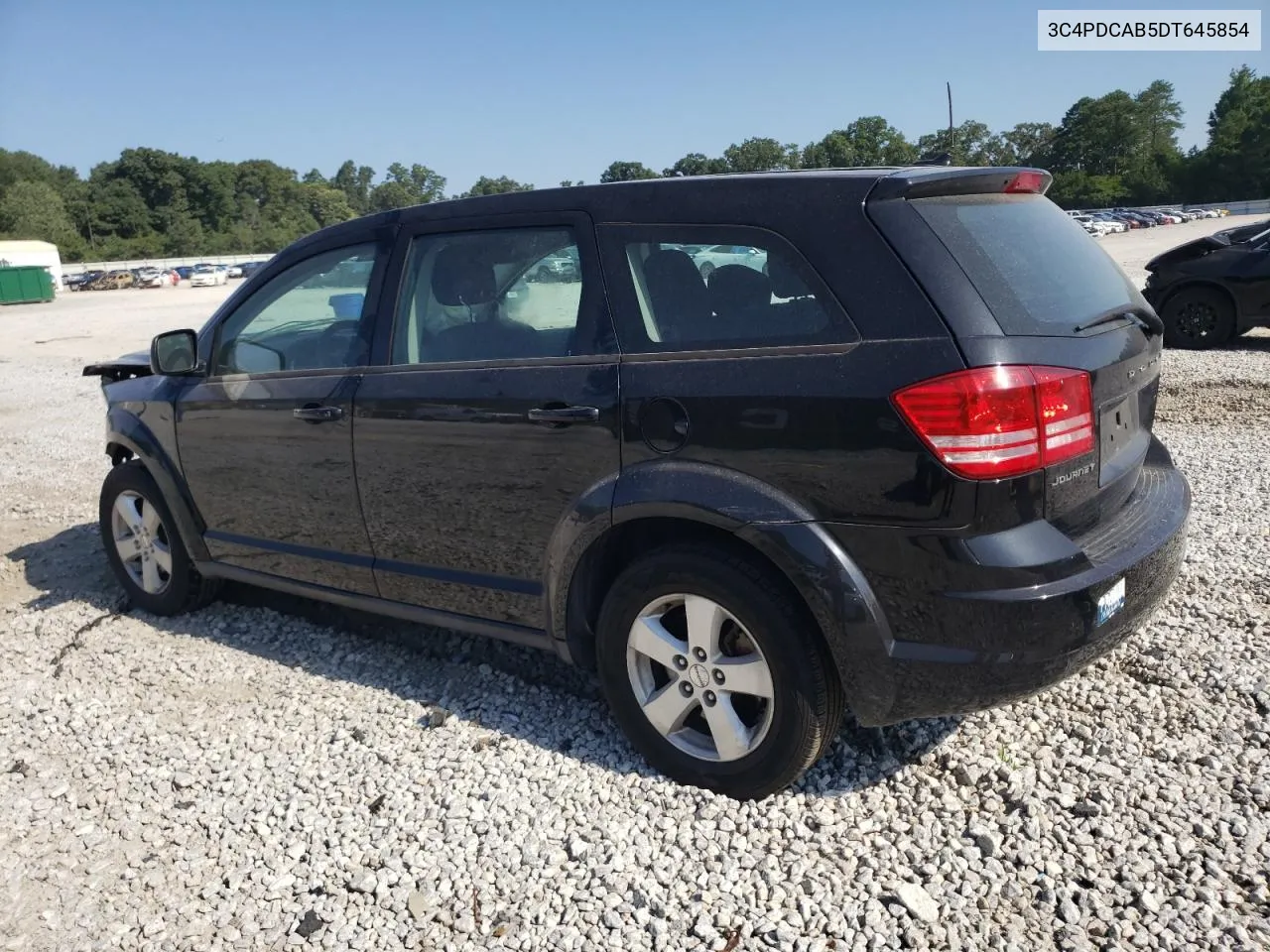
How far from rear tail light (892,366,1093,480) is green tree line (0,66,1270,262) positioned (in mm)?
89596

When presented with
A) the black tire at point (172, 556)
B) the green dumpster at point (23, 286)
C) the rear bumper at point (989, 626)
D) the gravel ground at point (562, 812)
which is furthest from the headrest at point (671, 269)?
the green dumpster at point (23, 286)

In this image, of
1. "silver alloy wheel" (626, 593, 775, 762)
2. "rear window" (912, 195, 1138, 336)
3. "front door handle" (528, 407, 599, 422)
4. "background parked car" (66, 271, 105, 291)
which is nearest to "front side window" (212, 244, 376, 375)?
"front door handle" (528, 407, 599, 422)

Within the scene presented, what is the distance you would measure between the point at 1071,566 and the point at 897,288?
86 centimetres

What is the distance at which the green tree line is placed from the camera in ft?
344

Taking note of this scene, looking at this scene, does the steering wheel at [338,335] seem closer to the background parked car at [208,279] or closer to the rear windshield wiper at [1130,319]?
the rear windshield wiper at [1130,319]

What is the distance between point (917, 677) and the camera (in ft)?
8.60

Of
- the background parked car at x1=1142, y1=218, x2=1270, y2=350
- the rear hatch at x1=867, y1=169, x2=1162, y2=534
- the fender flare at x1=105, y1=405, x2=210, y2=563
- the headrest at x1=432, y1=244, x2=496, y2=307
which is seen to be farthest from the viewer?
the background parked car at x1=1142, y1=218, x2=1270, y2=350

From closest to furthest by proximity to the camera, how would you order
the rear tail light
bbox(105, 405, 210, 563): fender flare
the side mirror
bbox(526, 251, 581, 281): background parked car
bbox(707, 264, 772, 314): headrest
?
the rear tail light → bbox(707, 264, 772, 314): headrest → bbox(526, 251, 581, 281): background parked car → the side mirror → bbox(105, 405, 210, 563): fender flare

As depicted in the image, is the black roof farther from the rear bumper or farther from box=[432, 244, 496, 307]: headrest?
the rear bumper

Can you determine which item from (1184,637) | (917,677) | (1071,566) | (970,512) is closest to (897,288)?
(970,512)

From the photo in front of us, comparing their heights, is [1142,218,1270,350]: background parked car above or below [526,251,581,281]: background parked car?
below

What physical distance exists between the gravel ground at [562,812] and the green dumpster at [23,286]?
2217 inches

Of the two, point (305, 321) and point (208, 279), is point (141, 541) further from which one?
point (208, 279)

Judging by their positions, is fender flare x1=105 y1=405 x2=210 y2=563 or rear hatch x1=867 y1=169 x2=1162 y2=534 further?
fender flare x1=105 y1=405 x2=210 y2=563
